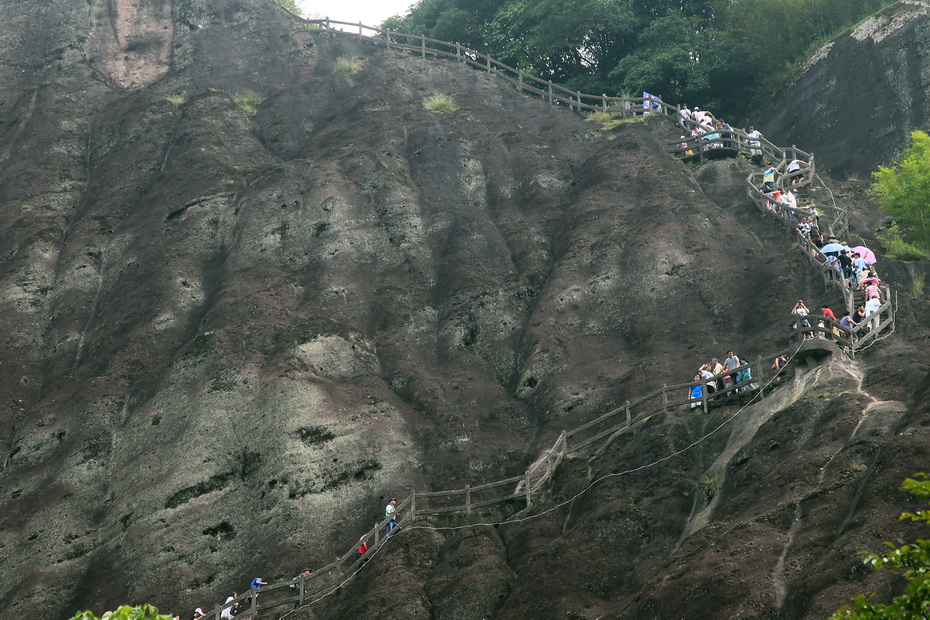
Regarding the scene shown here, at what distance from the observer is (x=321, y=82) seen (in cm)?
6250

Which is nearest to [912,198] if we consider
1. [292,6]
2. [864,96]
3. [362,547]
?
[864,96]

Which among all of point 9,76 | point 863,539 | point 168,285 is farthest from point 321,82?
point 863,539

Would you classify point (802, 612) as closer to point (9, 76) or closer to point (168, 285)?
point (168, 285)

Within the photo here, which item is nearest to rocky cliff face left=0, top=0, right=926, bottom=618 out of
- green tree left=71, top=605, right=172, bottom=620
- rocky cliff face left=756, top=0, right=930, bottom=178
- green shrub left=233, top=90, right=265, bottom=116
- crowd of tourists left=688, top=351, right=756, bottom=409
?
green shrub left=233, top=90, right=265, bottom=116

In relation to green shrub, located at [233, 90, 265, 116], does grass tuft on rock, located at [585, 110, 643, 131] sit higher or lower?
higher

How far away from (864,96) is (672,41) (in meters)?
15.5

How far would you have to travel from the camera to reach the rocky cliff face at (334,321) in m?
31.0

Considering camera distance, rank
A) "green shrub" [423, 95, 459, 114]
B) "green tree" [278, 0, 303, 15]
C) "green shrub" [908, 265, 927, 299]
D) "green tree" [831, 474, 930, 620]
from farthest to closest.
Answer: "green tree" [278, 0, 303, 15]
"green shrub" [423, 95, 459, 114]
"green shrub" [908, 265, 927, 299]
"green tree" [831, 474, 930, 620]

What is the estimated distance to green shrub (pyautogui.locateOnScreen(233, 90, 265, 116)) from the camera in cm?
6016

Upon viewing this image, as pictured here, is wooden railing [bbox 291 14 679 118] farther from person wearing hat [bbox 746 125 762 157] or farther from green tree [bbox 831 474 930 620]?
green tree [bbox 831 474 930 620]

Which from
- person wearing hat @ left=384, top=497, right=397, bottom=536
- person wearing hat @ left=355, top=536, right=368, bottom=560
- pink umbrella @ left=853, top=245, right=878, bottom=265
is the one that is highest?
pink umbrella @ left=853, top=245, right=878, bottom=265

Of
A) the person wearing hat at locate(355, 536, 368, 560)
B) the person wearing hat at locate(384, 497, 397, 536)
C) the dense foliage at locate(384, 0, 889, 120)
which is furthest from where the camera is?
the dense foliage at locate(384, 0, 889, 120)

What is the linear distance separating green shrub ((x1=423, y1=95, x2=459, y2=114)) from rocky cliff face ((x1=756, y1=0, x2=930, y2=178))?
20.2 meters

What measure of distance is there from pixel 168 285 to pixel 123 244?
5373mm
